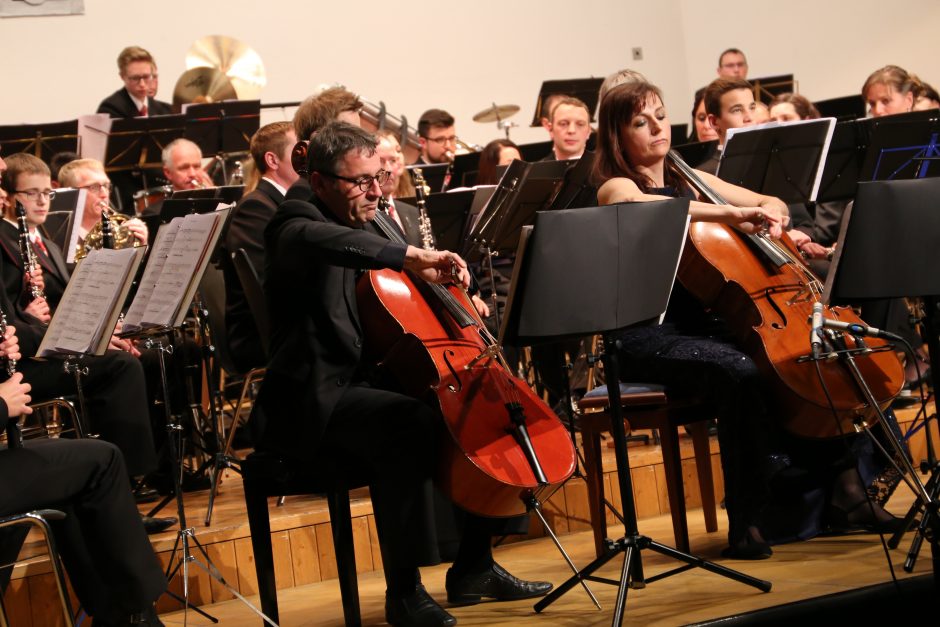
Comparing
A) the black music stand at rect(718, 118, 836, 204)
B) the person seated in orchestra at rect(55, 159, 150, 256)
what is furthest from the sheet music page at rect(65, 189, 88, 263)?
the black music stand at rect(718, 118, 836, 204)

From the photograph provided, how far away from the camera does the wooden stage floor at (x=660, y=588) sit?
9.44 ft

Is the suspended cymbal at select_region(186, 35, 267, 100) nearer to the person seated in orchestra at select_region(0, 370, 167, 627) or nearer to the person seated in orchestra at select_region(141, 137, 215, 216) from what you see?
the person seated in orchestra at select_region(141, 137, 215, 216)

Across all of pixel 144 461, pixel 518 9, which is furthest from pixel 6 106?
pixel 144 461

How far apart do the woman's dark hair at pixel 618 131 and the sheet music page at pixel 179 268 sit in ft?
3.89

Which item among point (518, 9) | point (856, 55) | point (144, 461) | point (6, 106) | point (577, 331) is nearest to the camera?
point (577, 331)

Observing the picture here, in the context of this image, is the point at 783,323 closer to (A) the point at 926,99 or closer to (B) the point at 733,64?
(A) the point at 926,99

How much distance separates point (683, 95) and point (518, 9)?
188cm

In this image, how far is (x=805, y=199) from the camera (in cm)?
419

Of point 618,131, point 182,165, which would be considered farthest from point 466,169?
point 618,131

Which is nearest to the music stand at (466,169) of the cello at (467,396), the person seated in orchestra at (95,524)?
the cello at (467,396)

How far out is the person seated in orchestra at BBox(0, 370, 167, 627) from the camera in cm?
272

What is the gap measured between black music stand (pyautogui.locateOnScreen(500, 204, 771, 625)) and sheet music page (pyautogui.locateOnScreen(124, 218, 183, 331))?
1.29 meters

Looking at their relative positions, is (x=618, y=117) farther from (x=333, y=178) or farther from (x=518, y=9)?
(x=518, y=9)

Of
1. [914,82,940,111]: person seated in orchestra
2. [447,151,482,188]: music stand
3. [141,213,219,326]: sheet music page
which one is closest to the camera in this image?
[141,213,219,326]: sheet music page
